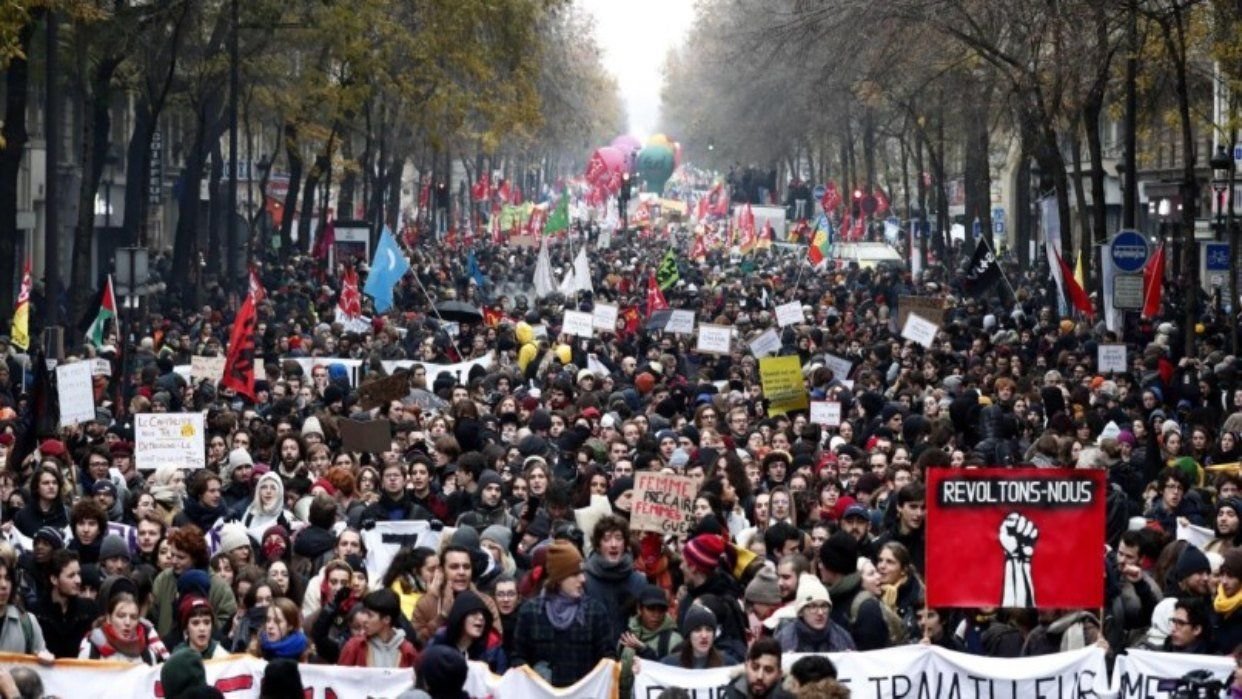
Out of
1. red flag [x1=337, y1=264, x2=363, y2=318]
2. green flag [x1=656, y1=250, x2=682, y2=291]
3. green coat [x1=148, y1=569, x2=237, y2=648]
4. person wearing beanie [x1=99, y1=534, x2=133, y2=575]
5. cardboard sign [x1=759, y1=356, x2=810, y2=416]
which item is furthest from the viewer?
green flag [x1=656, y1=250, x2=682, y2=291]

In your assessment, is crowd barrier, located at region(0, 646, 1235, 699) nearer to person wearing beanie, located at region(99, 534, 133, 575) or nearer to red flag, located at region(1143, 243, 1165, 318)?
person wearing beanie, located at region(99, 534, 133, 575)

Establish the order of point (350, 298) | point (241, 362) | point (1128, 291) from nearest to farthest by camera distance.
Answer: point (241, 362) < point (1128, 291) < point (350, 298)

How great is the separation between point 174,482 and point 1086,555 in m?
7.06

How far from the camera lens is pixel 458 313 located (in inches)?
1396

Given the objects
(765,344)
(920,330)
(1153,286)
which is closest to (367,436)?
(765,344)

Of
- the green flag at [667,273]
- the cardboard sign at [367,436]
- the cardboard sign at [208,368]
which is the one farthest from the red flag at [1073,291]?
the cardboard sign at [367,436]

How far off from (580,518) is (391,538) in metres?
1.10

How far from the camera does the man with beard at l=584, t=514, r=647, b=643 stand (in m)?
11.6

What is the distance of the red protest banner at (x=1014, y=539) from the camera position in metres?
10.6

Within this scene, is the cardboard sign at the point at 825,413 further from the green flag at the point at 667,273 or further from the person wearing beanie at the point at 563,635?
the green flag at the point at 667,273

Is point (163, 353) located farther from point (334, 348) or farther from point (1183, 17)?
point (1183, 17)

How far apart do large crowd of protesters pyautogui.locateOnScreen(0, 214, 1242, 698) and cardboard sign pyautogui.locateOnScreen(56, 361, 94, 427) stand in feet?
1.44

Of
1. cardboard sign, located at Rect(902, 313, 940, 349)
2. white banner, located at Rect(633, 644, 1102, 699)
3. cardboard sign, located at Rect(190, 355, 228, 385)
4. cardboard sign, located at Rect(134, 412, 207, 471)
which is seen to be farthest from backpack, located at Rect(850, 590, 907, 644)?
cardboard sign, located at Rect(902, 313, 940, 349)

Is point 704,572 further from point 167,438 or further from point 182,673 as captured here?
point 167,438
